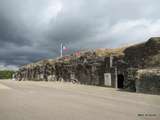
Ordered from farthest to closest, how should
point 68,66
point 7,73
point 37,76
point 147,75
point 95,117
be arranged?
point 7,73, point 37,76, point 68,66, point 147,75, point 95,117

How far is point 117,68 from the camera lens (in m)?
32.6

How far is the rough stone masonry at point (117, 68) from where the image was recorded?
22462 mm

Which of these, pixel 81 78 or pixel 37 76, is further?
pixel 37 76

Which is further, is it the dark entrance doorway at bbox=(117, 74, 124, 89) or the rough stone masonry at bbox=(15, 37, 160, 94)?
the dark entrance doorway at bbox=(117, 74, 124, 89)

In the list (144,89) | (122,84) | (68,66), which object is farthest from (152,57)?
(68,66)

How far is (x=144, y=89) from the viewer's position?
21875mm

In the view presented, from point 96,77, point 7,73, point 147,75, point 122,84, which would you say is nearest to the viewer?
point 147,75

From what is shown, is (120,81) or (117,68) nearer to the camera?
(120,81)

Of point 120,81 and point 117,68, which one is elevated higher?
point 117,68

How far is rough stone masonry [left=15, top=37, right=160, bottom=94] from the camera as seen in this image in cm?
2246

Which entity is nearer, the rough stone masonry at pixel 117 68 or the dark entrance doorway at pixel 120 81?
the rough stone masonry at pixel 117 68

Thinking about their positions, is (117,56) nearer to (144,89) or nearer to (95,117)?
(144,89)

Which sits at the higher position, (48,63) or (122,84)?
(48,63)

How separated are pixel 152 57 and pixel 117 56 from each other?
5.91 metres
